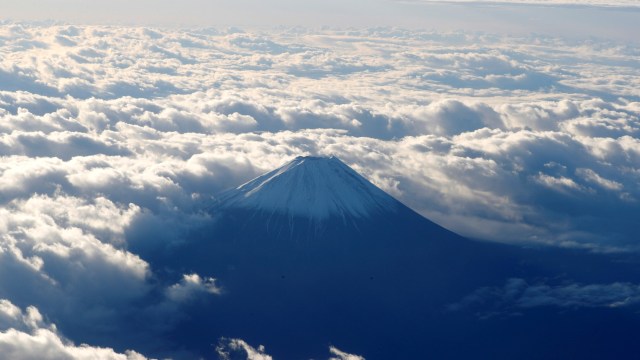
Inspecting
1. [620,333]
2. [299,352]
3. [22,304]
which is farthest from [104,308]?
[620,333]

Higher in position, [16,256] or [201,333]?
[16,256]

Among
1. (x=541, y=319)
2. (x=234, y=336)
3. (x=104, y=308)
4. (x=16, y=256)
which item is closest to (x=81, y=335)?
(x=104, y=308)

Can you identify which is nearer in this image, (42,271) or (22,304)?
(22,304)

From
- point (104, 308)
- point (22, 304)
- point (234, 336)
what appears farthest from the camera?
point (234, 336)

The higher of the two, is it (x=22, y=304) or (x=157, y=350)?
(x=22, y=304)

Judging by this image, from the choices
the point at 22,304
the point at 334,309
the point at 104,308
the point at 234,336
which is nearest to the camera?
the point at 22,304

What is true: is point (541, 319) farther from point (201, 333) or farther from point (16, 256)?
point (16, 256)

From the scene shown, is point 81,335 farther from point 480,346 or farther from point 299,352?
point 480,346

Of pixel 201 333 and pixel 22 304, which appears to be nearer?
pixel 22 304

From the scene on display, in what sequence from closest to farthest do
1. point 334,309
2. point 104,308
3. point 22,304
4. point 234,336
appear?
point 22,304 < point 104,308 < point 234,336 < point 334,309
